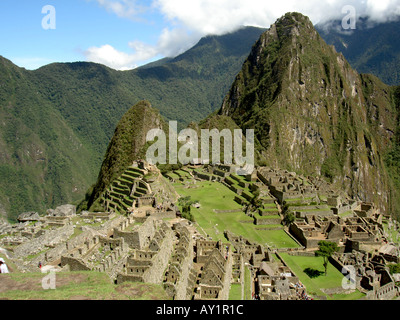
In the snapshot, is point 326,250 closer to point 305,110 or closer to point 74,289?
point 74,289

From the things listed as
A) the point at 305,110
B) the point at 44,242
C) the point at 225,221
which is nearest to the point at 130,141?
the point at 225,221

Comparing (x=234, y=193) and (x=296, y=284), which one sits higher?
(x=234, y=193)

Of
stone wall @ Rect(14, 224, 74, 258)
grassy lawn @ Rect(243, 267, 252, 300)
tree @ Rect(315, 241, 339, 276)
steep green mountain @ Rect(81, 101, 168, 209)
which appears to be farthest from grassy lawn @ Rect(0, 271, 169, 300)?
steep green mountain @ Rect(81, 101, 168, 209)

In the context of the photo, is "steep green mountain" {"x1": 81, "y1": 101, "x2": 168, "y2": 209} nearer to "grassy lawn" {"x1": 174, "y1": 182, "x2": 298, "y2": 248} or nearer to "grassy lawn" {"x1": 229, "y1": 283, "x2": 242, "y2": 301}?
"grassy lawn" {"x1": 174, "y1": 182, "x2": 298, "y2": 248}

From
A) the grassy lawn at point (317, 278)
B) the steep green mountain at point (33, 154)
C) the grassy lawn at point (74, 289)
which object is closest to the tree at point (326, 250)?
the grassy lawn at point (317, 278)
